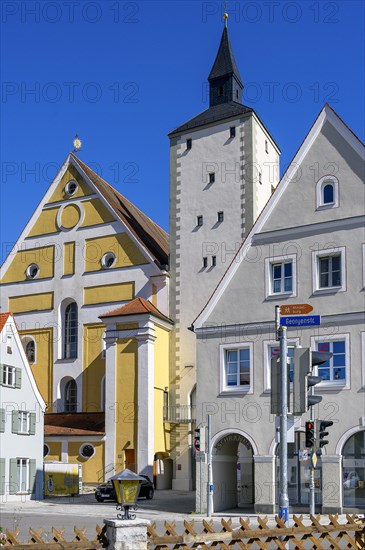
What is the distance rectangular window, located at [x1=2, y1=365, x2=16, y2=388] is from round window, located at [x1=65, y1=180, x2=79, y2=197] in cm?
1582

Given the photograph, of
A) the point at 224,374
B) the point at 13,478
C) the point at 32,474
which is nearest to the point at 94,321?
the point at 32,474

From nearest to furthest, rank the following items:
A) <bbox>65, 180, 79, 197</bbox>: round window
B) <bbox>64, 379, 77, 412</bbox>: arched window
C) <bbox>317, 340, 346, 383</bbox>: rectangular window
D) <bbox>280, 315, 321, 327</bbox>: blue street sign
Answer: <bbox>280, 315, 321, 327</bbox>: blue street sign, <bbox>317, 340, 346, 383</bbox>: rectangular window, <bbox>64, 379, 77, 412</bbox>: arched window, <bbox>65, 180, 79, 197</bbox>: round window

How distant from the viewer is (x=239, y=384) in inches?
1280

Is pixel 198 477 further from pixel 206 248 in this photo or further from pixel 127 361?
pixel 206 248

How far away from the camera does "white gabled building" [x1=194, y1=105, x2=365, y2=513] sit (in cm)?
2998

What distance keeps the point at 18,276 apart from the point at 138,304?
437 inches

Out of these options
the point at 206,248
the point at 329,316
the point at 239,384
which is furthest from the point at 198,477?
the point at 206,248

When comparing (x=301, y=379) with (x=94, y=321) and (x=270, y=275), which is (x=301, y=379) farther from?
(x=94, y=321)

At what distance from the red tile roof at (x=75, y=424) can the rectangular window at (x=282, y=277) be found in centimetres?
1673

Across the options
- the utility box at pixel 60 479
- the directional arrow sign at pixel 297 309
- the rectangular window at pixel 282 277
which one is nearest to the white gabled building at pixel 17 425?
the utility box at pixel 60 479

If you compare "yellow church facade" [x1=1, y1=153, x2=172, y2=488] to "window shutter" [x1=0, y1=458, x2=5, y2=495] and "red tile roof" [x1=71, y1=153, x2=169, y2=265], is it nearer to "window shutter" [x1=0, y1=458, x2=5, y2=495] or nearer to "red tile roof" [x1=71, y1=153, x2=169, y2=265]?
"red tile roof" [x1=71, y1=153, x2=169, y2=265]

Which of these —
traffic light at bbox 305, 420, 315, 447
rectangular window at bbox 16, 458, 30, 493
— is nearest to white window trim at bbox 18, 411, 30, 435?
rectangular window at bbox 16, 458, 30, 493

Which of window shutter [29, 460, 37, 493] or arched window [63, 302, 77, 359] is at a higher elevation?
arched window [63, 302, 77, 359]

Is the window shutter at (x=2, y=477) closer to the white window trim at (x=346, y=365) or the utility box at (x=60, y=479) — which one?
the utility box at (x=60, y=479)
